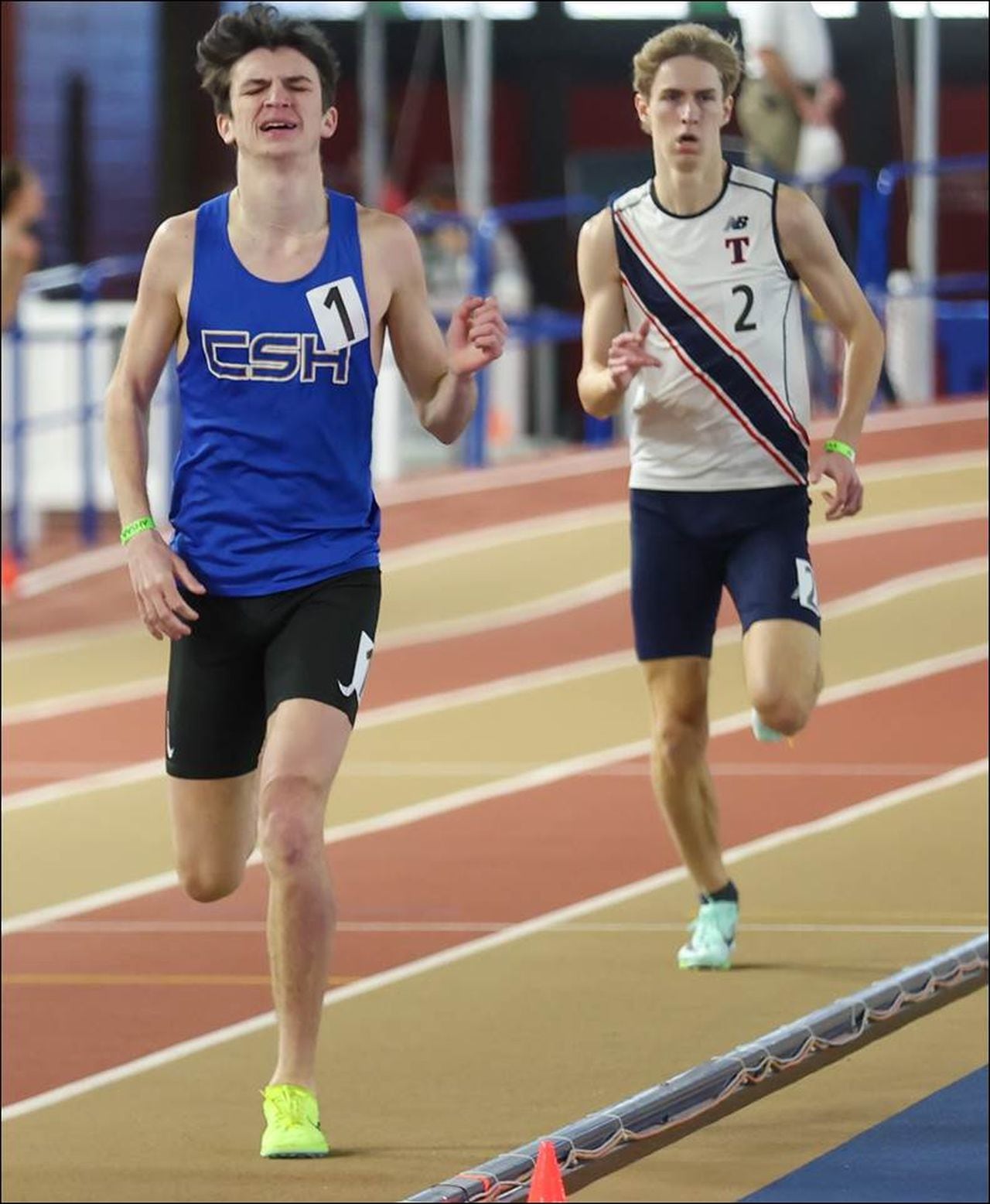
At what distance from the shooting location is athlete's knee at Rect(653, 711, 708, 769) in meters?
6.49

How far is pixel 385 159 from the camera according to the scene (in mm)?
23062

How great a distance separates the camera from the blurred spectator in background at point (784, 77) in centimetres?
508

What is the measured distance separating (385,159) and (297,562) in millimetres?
18665

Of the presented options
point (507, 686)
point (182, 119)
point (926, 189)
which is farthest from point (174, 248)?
point (182, 119)

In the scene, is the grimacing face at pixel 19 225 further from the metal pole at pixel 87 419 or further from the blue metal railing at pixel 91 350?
the metal pole at pixel 87 419

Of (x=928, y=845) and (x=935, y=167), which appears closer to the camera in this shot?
(x=935, y=167)

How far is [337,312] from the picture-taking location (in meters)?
4.30

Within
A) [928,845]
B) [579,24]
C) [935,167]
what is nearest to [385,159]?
[579,24]

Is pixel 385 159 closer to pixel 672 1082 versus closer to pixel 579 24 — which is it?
pixel 579 24

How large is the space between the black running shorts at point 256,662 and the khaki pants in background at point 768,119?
102 centimetres

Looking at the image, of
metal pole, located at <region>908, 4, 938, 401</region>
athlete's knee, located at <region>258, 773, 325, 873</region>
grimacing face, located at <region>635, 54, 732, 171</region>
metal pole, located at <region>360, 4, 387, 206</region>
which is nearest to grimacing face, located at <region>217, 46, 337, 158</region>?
grimacing face, located at <region>635, 54, 732, 171</region>

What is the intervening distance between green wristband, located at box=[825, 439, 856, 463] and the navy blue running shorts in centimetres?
71

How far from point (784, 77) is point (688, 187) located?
1.45ft

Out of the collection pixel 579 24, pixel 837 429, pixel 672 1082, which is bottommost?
pixel 672 1082
